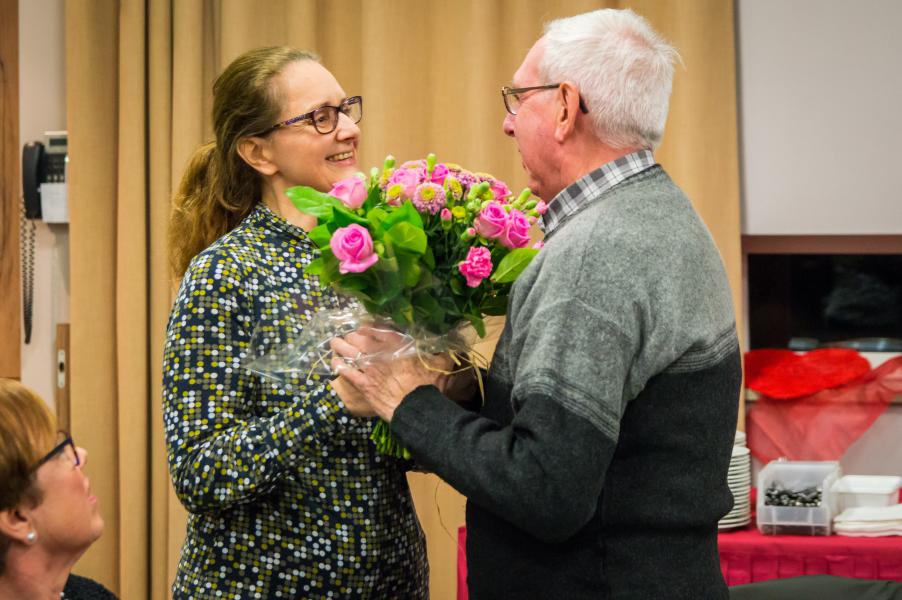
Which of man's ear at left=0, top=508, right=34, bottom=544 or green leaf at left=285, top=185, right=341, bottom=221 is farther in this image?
man's ear at left=0, top=508, right=34, bottom=544

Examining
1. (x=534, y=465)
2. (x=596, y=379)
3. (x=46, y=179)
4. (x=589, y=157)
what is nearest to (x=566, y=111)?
(x=589, y=157)

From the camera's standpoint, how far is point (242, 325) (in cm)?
178

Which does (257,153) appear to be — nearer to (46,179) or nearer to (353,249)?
(353,249)

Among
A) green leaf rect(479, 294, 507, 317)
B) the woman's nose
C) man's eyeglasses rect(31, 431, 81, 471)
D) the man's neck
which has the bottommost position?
man's eyeglasses rect(31, 431, 81, 471)

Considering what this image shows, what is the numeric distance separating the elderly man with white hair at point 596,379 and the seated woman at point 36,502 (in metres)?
0.56

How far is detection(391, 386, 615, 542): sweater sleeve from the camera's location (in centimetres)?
131

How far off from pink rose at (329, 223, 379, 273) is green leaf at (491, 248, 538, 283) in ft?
0.66

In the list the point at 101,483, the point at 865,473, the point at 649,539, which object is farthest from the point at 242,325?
the point at 865,473

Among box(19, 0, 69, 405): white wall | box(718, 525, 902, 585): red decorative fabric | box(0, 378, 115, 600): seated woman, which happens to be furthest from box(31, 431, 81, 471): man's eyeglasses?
box(19, 0, 69, 405): white wall

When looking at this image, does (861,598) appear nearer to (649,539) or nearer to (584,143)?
(649,539)

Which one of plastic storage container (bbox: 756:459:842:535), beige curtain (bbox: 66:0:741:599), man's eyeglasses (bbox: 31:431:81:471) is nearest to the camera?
man's eyeglasses (bbox: 31:431:81:471)

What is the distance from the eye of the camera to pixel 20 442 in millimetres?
1740

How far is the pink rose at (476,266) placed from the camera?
151cm

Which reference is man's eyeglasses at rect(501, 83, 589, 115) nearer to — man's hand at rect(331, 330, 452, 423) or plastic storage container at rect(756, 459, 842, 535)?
man's hand at rect(331, 330, 452, 423)
